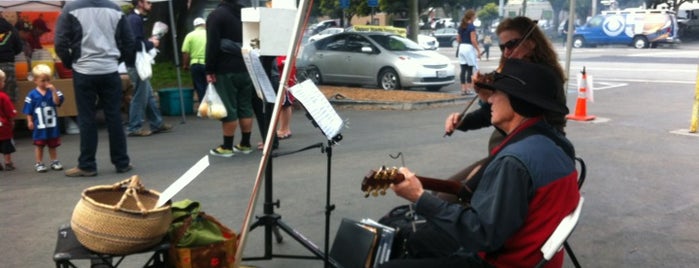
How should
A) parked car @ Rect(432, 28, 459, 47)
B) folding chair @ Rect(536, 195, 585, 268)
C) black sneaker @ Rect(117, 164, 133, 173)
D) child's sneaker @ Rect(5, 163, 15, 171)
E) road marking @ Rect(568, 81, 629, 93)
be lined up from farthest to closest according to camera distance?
parked car @ Rect(432, 28, 459, 47) → road marking @ Rect(568, 81, 629, 93) → child's sneaker @ Rect(5, 163, 15, 171) → black sneaker @ Rect(117, 164, 133, 173) → folding chair @ Rect(536, 195, 585, 268)

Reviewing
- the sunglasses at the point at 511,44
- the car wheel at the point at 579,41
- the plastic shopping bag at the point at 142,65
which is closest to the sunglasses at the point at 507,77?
the sunglasses at the point at 511,44

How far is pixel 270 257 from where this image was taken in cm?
435

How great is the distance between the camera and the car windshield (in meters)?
16.0

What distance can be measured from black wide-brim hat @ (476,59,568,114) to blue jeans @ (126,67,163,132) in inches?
290

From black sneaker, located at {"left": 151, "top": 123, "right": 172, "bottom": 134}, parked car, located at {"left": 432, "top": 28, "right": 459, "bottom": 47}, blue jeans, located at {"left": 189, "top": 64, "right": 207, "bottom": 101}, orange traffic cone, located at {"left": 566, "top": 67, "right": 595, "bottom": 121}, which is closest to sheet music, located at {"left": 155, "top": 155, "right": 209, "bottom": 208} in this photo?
black sneaker, located at {"left": 151, "top": 123, "right": 172, "bottom": 134}

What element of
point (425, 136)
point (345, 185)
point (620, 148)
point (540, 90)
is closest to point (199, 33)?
point (425, 136)

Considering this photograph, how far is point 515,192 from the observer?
251cm

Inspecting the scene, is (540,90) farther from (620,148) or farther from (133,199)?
(620,148)

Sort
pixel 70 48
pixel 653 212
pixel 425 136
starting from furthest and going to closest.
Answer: pixel 425 136, pixel 70 48, pixel 653 212

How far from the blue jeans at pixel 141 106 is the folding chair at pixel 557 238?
25.1ft

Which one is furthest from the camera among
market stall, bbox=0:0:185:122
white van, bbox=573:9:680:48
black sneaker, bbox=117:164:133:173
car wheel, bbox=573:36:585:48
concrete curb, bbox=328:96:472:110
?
car wheel, bbox=573:36:585:48

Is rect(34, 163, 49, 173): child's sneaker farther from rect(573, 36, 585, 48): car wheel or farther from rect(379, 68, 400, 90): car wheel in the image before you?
rect(573, 36, 585, 48): car wheel

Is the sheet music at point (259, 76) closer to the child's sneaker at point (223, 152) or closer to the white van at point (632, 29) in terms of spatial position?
the child's sneaker at point (223, 152)

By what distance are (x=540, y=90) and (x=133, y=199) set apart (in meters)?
2.00
